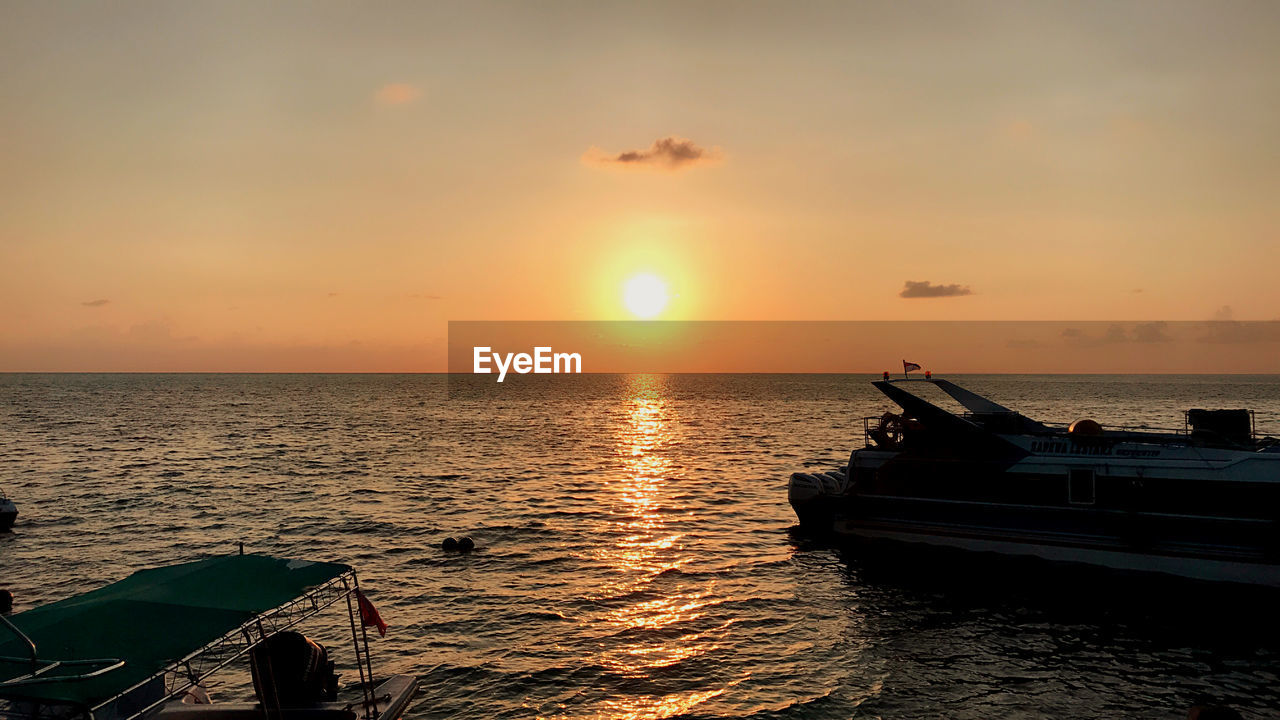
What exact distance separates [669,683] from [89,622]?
13.4 meters

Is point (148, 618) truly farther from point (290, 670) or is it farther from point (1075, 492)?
point (1075, 492)

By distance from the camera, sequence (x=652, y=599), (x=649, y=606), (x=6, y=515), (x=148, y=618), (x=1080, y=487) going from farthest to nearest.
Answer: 1. (x=6, y=515)
2. (x=1080, y=487)
3. (x=652, y=599)
4. (x=649, y=606)
5. (x=148, y=618)

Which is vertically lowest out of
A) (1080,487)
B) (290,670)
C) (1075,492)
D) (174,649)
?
(290,670)

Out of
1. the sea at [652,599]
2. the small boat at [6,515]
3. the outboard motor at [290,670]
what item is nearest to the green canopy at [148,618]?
the sea at [652,599]

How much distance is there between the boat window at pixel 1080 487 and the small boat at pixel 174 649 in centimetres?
2619

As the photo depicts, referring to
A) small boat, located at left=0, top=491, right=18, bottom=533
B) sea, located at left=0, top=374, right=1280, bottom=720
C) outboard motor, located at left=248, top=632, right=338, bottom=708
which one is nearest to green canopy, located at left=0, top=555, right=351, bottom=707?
sea, located at left=0, top=374, right=1280, bottom=720

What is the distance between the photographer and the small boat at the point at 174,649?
11.5 metres

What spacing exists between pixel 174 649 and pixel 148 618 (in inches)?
51.7

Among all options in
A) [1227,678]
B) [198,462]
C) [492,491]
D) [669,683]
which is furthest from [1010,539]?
[198,462]

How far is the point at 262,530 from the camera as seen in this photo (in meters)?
39.7

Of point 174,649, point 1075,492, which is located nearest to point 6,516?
point 174,649

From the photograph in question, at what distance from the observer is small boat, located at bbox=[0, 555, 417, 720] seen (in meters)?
11.5

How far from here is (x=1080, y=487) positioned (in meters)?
30.4

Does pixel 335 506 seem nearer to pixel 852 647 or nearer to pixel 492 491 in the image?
pixel 492 491
